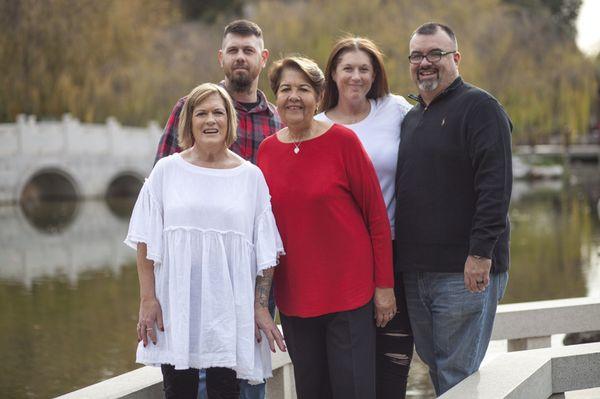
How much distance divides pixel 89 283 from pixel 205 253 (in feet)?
28.0

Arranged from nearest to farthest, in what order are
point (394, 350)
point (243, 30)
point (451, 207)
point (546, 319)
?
point (451, 207)
point (394, 350)
point (243, 30)
point (546, 319)

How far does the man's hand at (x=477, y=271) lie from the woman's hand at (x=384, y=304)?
25cm

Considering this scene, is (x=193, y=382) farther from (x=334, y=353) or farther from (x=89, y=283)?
(x=89, y=283)

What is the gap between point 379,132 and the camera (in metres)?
3.12

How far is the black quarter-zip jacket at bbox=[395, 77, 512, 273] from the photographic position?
2.77 metres

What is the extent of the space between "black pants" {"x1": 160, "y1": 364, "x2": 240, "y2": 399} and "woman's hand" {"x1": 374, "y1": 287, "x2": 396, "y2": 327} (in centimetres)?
51

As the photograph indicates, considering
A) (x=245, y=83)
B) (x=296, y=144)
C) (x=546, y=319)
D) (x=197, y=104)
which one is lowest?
(x=546, y=319)

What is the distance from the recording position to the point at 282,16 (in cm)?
2488

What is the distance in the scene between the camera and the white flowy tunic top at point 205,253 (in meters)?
2.68

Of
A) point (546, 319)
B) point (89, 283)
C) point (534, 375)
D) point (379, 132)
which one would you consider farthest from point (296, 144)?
point (89, 283)

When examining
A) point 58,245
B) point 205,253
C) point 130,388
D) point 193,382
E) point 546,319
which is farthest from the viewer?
point 58,245

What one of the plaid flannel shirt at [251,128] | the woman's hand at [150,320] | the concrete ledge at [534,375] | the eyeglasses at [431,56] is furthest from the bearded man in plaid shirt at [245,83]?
the concrete ledge at [534,375]

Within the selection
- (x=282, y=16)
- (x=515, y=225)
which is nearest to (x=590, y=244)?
(x=515, y=225)

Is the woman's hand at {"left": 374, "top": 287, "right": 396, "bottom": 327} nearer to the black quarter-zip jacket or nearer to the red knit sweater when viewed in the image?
the red knit sweater
